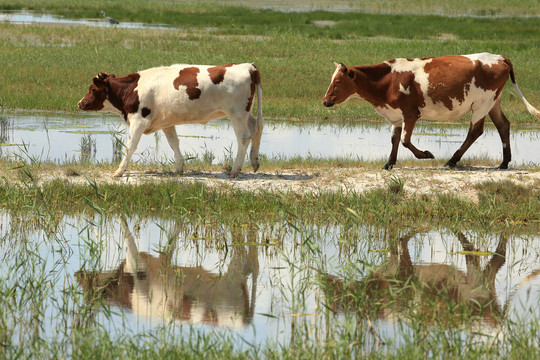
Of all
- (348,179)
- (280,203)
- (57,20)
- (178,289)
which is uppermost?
(57,20)

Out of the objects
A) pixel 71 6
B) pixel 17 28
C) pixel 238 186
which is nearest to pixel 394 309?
pixel 238 186

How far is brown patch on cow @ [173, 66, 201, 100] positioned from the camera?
1121cm

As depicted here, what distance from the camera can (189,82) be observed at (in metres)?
11.2

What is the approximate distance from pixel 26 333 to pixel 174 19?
36.3 meters

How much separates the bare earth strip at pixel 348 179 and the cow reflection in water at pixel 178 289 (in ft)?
8.85

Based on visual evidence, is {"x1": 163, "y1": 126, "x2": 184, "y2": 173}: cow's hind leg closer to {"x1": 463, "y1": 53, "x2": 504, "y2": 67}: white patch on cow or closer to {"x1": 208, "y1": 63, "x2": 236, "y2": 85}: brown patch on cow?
{"x1": 208, "y1": 63, "x2": 236, "y2": 85}: brown patch on cow

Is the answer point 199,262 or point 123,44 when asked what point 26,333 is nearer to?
point 199,262

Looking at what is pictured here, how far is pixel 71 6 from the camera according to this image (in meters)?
48.1

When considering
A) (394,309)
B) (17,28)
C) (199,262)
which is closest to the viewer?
(394,309)

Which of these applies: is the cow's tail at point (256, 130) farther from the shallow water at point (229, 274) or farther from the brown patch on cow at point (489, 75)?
the brown patch on cow at point (489, 75)

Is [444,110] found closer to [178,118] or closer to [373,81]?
[373,81]

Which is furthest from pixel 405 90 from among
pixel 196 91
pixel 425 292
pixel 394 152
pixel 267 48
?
pixel 267 48

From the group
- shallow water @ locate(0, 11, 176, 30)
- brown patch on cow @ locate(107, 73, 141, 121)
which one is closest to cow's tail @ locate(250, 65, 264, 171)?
brown patch on cow @ locate(107, 73, 141, 121)

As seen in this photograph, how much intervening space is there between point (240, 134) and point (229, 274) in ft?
13.5
